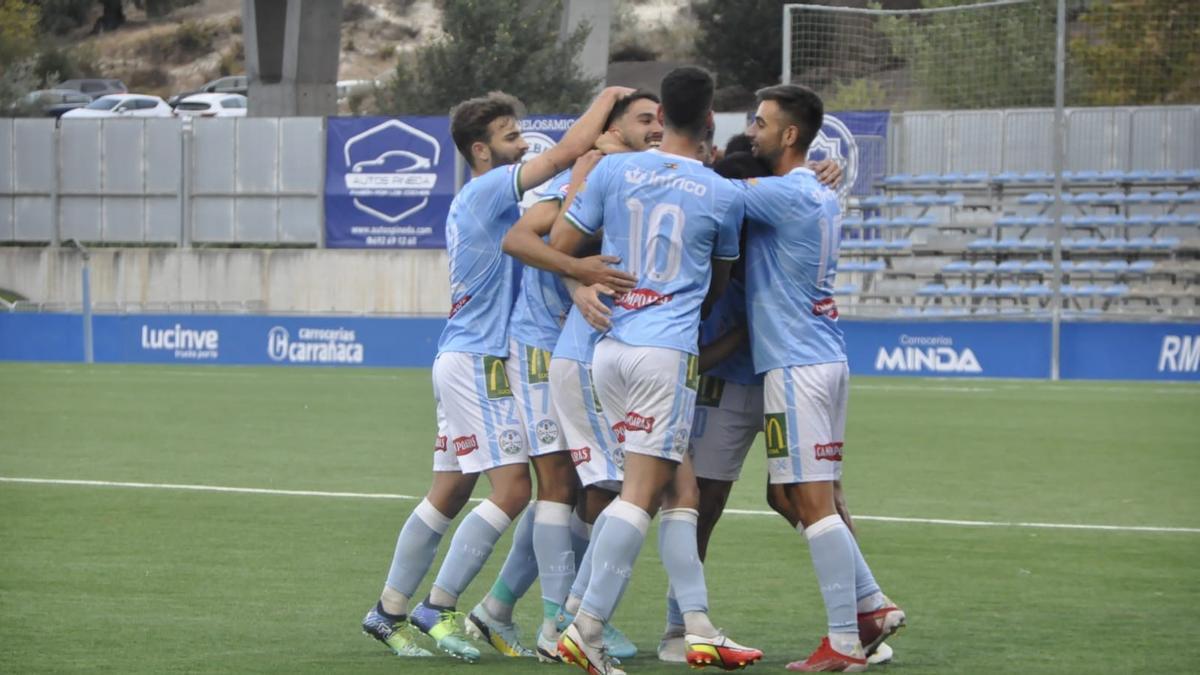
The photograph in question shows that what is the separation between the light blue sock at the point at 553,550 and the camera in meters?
6.74

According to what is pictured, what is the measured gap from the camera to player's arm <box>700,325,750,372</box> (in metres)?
6.72

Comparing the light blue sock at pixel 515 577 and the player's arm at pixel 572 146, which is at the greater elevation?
the player's arm at pixel 572 146

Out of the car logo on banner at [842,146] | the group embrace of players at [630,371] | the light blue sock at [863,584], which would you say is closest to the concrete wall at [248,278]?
the car logo on banner at [842,146]

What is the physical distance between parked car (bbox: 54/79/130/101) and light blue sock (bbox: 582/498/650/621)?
63.4 meters

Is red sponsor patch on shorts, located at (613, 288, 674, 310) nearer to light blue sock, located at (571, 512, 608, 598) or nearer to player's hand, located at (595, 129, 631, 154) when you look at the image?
player's hand, located at (595, 129, 631, 154)

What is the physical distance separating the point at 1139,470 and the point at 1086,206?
18.0m

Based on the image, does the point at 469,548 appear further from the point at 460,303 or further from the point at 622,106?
the point at 622,106

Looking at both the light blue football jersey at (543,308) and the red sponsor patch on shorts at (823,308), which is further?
the light blue football jersey at (543,308)

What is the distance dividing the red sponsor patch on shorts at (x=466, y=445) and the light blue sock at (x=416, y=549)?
0.32 metres

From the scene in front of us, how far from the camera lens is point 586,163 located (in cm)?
661

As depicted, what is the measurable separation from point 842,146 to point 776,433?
2503 centimetres

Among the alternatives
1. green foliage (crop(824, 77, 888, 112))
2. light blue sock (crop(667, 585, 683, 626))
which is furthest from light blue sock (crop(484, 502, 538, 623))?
green foliage (crop(824, 77, 888, 112))

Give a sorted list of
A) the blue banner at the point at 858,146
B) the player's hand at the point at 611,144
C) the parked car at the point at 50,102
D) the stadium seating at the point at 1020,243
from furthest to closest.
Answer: the parked car at the point at 50,102 < the blue banner at the point at 858,146 < the stadium seating at the point at 1020,243 < the player's hand at the point at 611,144

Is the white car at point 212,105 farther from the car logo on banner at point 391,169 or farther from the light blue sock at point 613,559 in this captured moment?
the light blue sock at point 613,559
